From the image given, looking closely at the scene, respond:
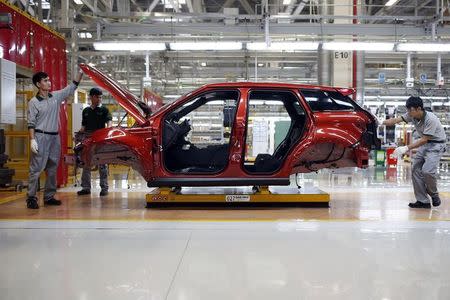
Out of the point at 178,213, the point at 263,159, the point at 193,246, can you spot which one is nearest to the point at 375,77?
the point at 263,159

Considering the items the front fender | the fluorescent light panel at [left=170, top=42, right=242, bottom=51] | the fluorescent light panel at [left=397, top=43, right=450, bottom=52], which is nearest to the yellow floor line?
the front fender

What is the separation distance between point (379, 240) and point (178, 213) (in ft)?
7.38

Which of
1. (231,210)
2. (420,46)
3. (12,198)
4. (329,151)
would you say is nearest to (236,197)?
(231,210)

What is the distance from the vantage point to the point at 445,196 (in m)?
6.10

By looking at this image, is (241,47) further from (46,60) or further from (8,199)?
(8,199)

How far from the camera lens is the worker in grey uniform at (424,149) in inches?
195

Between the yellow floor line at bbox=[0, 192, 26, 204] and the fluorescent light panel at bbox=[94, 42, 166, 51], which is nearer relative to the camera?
the yellow floor line at bbox=[0, 192, 26, 204]

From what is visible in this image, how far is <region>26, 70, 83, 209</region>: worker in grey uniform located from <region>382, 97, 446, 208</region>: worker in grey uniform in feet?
14.2

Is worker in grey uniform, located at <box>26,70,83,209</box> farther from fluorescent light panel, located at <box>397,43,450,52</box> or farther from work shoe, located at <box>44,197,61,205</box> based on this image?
fluorescent light panel, located at <box>397,43,450,52</box>

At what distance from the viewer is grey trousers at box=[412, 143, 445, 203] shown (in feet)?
16.3

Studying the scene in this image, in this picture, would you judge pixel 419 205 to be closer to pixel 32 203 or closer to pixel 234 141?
pixel 234 141

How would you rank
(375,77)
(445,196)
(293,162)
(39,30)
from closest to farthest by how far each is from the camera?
(293,162), (445,196), (39,30), (375,77)

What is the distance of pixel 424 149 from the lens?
507cm

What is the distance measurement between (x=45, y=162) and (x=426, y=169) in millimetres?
4695
